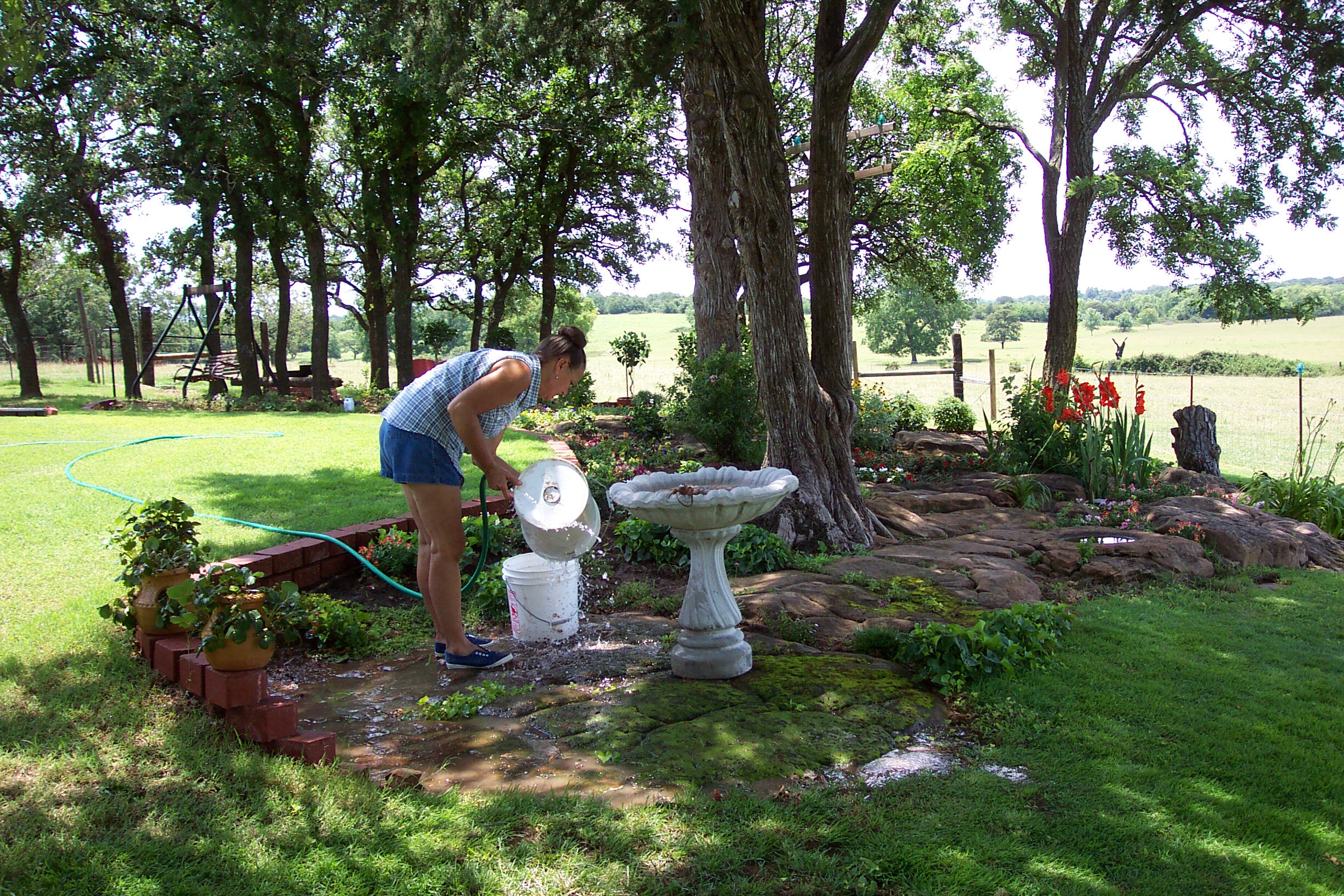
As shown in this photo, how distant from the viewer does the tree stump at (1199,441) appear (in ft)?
33.3

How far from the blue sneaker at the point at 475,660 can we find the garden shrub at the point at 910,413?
10704mm

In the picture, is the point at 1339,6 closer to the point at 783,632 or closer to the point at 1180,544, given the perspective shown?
the point at 1180,544

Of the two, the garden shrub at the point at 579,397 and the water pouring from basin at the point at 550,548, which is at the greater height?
the garden shrub at the point at 579,397

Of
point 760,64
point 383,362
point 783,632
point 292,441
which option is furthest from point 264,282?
point 783,632

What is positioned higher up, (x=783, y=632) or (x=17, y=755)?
(x=17, y=755)

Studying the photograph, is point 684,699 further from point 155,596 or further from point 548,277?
point 548,277

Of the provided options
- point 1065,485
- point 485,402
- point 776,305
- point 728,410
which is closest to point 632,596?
point 485,402

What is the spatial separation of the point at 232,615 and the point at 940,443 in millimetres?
10288

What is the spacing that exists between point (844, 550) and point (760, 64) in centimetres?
368

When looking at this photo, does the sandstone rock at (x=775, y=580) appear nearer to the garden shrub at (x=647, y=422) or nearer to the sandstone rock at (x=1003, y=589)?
the sandstone rock at (x=1003, y=589)

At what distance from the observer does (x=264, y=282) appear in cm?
3162

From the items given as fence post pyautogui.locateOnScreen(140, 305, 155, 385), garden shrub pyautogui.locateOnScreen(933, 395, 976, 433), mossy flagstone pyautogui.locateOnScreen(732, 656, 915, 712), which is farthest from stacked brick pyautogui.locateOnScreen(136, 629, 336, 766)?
fence post pyautogui.locateOnScreen(140, 305, 155, 385)

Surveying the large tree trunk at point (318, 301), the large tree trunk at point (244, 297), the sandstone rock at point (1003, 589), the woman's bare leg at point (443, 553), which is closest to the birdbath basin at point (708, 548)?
the woman's bare leg at point (443, 553)

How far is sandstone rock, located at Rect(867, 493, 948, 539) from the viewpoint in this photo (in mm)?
7207
